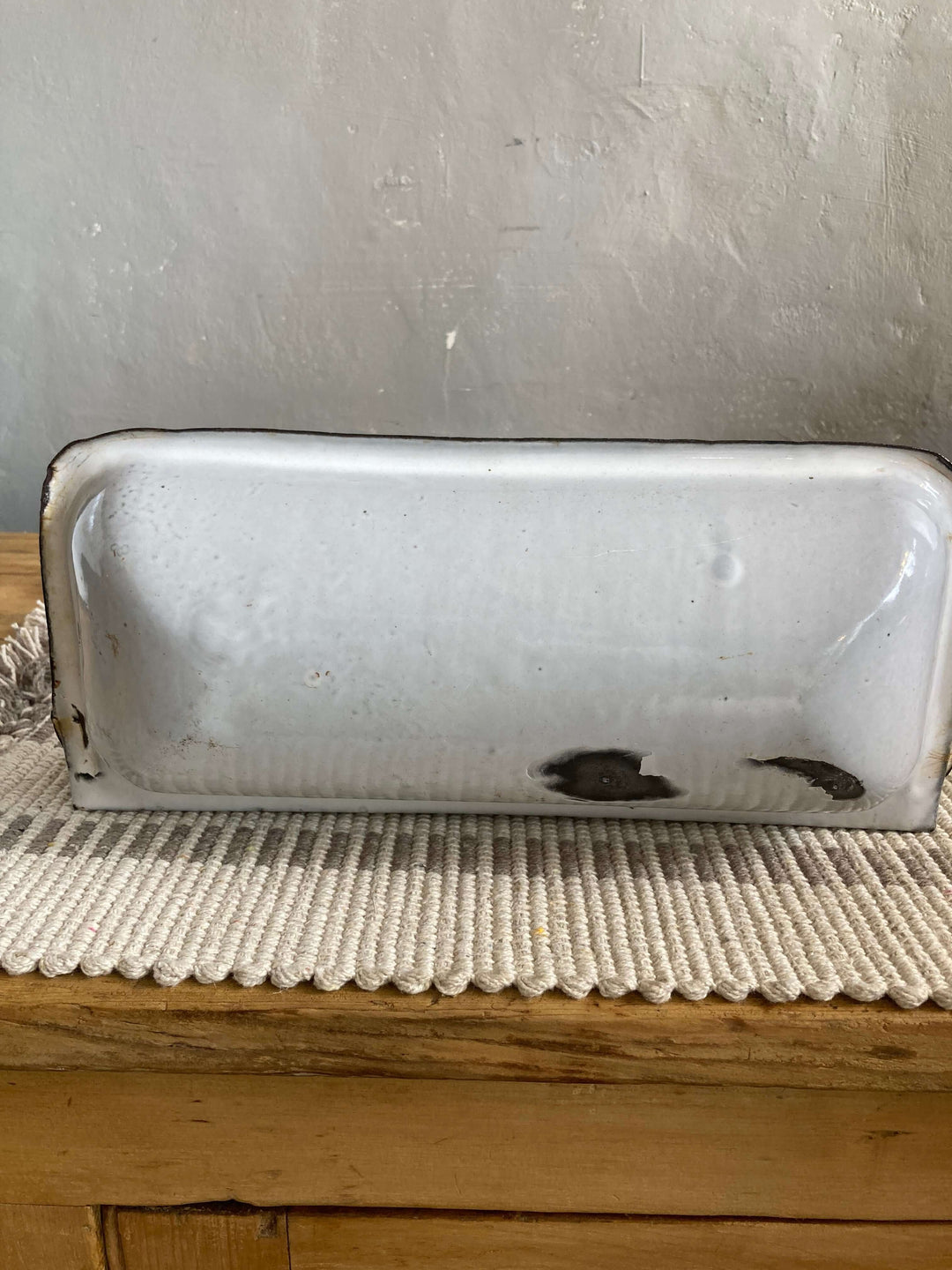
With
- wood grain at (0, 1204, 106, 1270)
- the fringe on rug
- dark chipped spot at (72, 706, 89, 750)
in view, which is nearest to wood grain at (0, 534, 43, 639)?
the fringe on rug

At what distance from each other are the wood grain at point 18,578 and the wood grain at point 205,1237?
0.42m

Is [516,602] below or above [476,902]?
above

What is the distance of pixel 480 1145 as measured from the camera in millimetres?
346

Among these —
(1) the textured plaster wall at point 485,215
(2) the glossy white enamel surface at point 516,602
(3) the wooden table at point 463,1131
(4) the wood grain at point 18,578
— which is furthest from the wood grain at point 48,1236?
(1) the textured plaster wall at point 485,215

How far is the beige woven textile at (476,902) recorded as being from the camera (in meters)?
0.34

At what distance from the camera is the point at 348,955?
35 cm

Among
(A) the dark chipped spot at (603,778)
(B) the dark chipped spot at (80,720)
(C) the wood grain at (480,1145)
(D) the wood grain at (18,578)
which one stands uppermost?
(B) the dark chipped spot at (80,720)

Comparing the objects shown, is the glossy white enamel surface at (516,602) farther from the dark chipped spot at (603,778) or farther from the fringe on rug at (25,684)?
the fringe on rug at (25,684)

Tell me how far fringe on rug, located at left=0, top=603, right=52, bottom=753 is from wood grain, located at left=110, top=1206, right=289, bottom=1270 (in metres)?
0.24

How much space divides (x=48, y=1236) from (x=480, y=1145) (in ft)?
0.52

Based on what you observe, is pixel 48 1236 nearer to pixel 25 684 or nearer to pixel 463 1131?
pixel 463 1131

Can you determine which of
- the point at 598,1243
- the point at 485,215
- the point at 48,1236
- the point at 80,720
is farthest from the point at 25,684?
the point at 485,215

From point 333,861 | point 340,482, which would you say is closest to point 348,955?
point 333,861

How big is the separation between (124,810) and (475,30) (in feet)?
2.46
